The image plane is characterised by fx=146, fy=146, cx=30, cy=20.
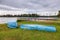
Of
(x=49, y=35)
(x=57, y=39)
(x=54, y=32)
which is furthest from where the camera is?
(x=54, y=32)

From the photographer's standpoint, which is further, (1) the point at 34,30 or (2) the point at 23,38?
(1) the point at 34,30

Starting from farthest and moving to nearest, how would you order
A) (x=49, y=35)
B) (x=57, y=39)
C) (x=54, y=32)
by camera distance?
(x=54, y=32)
(x=49, y=35)
(x=57, y=39)

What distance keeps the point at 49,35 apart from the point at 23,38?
175 centimetres

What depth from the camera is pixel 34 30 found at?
1052 cm

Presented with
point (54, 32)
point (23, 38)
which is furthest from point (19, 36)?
point (54, 32)

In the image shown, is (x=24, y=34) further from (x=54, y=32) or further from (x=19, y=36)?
(x=54, y=32)

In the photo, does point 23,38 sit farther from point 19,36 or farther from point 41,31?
point 41,31

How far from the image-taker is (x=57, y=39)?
8.92m

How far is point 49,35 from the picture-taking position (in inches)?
376

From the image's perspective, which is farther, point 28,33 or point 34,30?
point 34,30

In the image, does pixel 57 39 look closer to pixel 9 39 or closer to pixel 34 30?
pixel 34 30

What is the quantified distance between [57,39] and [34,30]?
2.14 meters

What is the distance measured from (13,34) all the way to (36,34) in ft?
4.99

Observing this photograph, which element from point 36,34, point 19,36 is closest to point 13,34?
point 19,36
